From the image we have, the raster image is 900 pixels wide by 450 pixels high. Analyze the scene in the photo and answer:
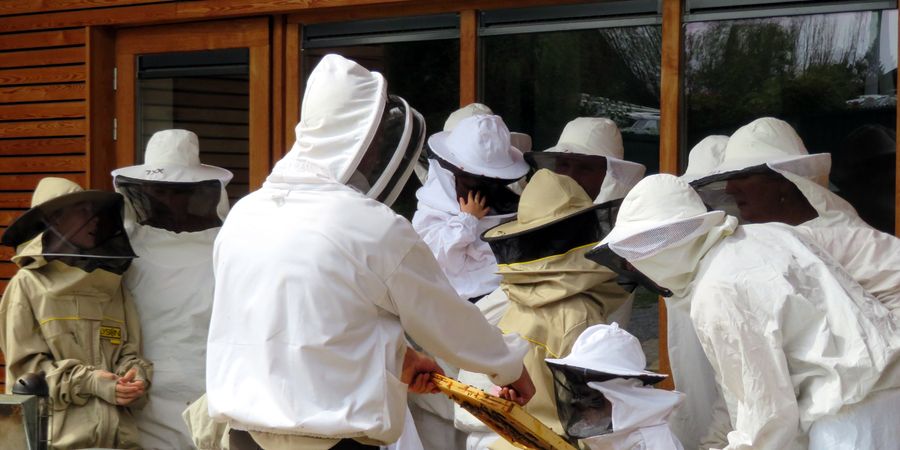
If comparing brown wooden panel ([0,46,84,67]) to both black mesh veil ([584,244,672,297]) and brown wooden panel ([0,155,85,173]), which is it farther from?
black mesh veil ([584,244,672,297])

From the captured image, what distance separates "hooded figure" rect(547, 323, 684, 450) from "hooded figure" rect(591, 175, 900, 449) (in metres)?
0.25

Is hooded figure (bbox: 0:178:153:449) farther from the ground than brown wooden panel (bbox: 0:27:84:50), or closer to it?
closer to it

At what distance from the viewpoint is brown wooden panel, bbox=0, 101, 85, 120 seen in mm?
7469

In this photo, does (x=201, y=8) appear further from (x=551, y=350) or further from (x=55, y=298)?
(x=551, y=350)

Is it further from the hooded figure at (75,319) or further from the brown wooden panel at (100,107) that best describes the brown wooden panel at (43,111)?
the hooded figure at (75,319)

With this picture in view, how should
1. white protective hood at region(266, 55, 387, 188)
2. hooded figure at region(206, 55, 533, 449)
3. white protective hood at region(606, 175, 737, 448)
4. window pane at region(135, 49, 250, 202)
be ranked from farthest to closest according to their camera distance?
1. window pane at region(135, 49, 250, 202)
2. white protective hood at region(606, 175, 737, 448)
3. white protective hood at region(266, 55, 387, 188)
4. hooded figure at region(206, 55, 533, 449)

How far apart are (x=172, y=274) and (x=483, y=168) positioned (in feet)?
5.67

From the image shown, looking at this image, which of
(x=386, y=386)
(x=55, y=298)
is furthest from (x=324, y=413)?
(x=55, y=298)

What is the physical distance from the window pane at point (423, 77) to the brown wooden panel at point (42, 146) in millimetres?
1970

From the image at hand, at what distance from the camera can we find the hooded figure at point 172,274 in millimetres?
6207

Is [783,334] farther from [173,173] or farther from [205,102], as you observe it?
[205,102]

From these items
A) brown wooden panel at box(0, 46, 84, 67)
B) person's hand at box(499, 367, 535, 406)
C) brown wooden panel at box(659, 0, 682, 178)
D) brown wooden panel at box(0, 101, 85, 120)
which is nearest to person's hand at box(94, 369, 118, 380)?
brown wooden panel at box(0, 101, 85, 120)

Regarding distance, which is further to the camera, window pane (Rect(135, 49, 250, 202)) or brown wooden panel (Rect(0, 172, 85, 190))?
brown wooden panel (Rect(0, 172, 85, 190))

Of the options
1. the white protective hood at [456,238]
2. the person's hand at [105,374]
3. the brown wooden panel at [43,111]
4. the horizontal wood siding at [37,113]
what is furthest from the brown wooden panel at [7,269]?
the white protective hood at [456,238]
